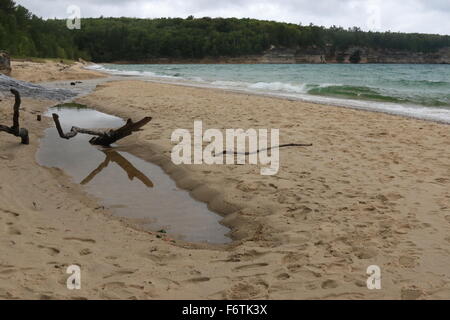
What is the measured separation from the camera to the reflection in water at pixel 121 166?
7123 mm

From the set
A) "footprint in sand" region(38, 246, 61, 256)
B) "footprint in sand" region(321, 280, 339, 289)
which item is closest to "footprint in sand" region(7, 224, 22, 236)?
"footprint in sand" region(38, 246, 61, 256)

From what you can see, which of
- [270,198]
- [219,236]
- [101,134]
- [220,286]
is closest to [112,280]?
[220,286]

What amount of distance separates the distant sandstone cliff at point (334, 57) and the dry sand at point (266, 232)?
107161 mm

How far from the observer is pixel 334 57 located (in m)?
112

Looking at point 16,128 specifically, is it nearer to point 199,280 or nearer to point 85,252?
point 85,252

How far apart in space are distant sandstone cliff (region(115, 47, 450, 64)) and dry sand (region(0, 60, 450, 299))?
107m

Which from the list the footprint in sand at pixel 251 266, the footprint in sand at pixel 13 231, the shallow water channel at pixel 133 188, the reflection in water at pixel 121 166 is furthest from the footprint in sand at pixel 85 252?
the reflection in water at pixel 121 166

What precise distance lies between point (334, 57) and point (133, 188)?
4421 inches

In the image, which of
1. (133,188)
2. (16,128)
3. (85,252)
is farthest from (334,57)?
(85,252)

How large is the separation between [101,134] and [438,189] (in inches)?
251

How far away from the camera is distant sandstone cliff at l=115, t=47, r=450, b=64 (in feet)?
357

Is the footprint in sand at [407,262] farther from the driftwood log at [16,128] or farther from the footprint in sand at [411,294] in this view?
the driftwood log at [16,128]

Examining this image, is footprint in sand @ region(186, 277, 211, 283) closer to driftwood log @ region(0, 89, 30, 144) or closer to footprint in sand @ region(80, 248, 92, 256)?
footprint in sand @ region(80, 248, 92, 256)

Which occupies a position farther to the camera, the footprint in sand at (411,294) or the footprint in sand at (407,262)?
the footprint in sand at (407,262)
